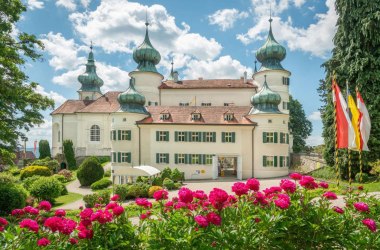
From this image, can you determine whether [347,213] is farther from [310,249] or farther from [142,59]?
[142,59]

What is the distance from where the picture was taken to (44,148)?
47.0 m

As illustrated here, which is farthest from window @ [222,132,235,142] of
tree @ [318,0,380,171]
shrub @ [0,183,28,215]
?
shrub @ [0,183,28,215]

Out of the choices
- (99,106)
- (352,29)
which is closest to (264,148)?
(352,29)

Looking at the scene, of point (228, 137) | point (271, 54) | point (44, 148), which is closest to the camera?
point (228, 137)

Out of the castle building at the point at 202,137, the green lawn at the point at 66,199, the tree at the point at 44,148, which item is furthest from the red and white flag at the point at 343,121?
the tree at the point at 44,148

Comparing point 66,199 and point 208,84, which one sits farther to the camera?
point 208,84

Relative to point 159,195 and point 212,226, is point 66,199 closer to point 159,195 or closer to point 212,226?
point 159,195

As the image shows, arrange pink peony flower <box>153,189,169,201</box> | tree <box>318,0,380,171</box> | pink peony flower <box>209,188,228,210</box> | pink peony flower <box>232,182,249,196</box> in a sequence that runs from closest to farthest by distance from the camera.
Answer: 1. pink peony flower <box>209,188,228,210</box>
2. pink peony flower <box>232,182,249,196</box>
3. pink peony flower <box>153,189,169,201</box>
4. tree <box>318,0,380,171</box>

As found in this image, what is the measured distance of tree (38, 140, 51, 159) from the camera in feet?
153

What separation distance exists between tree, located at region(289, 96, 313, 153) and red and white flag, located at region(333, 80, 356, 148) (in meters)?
33.6

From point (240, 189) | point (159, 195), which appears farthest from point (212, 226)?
point (159, 195)

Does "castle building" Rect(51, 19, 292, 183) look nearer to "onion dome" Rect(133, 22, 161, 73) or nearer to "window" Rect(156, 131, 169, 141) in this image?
"window" Rect(156, 131, 169, 141)

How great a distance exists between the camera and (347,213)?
5.42 m

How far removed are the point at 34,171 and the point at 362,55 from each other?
117ft
